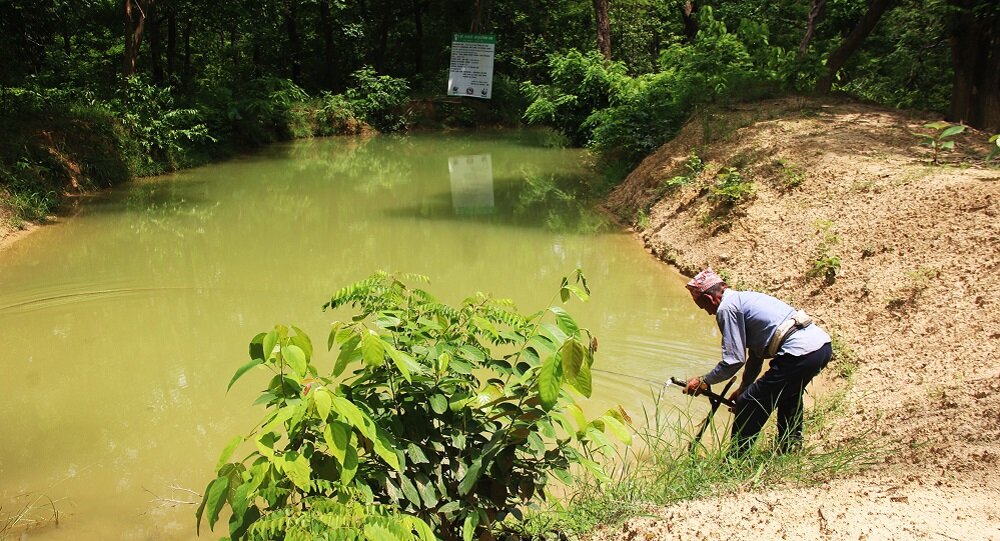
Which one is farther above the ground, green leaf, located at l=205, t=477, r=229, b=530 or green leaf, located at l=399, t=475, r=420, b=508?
green leaf, located at l=205, t=477, r=229, b=530

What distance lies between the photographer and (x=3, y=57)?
615 inches

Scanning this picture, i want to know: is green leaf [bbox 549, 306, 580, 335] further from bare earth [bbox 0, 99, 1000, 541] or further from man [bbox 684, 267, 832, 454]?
man [bbox 684, 267, 832, 454]

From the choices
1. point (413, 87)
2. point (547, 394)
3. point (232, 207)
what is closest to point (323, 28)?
point (413, 87)

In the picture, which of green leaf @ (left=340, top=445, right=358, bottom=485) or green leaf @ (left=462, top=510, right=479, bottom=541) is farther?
green leaf @ (left=462, top=510, right=479, bottom=541)

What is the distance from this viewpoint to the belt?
4.84m

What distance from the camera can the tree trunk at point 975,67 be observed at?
11969 mm

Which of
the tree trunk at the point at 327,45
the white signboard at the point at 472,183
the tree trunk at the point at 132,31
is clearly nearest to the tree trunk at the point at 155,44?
the tree trunk at the point at 132,31

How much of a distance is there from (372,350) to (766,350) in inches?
114

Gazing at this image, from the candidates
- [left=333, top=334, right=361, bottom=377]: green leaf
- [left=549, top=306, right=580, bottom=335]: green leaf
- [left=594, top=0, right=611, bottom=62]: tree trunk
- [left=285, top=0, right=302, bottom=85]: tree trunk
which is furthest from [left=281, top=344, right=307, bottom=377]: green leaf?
[left=285, top=0, right=302, bottom=85]: tree trunk

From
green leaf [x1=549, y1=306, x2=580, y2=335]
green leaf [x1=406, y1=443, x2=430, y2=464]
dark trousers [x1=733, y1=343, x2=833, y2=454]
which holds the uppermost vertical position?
green leaf [x1=549, y1=306, x2=580, y2=335]

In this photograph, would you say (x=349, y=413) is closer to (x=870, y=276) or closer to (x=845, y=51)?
(x=870, y=276)

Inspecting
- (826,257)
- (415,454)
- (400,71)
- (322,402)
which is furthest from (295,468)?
(400,71)

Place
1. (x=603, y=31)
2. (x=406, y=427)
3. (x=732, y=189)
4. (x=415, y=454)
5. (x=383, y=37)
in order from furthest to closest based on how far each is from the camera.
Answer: (x=383, y=37) < (x=603, y=31) < (x=732, y=189) < (x=406, y=427) < (x=415, y=454)

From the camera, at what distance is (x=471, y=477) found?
10.9ft
